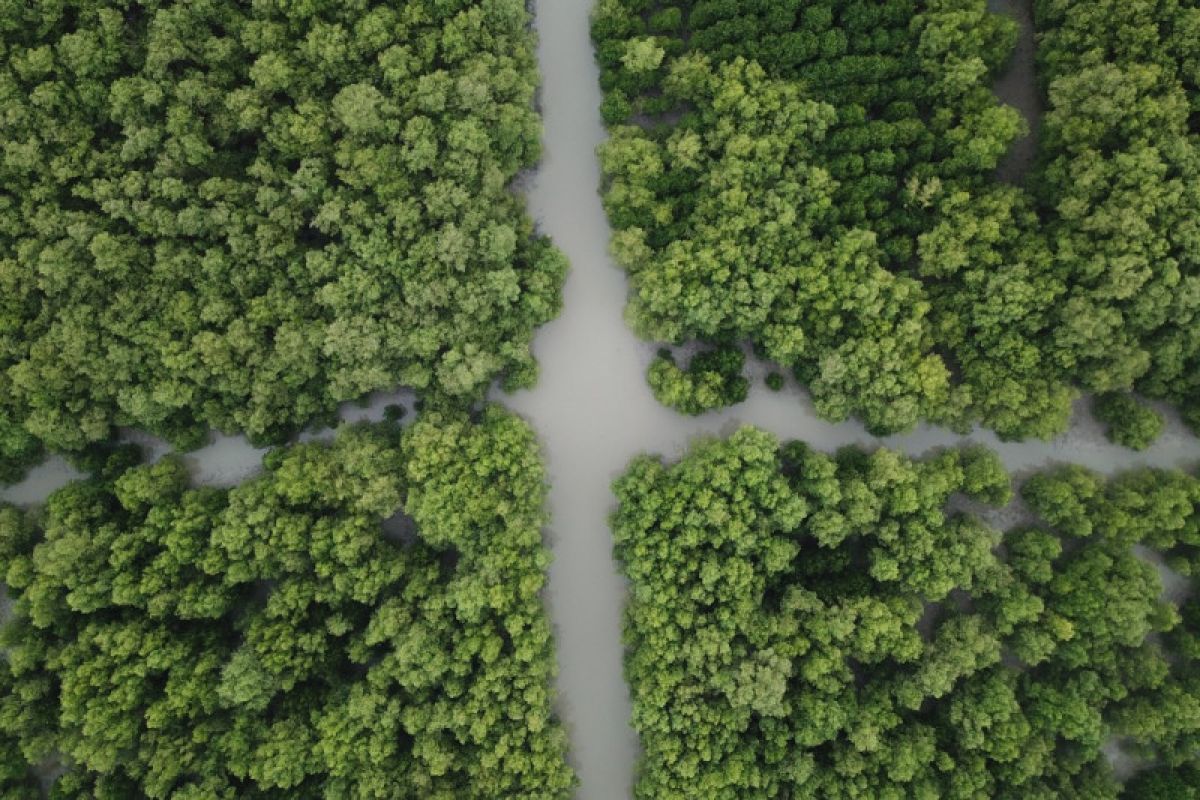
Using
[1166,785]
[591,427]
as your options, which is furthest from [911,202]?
[1166,785]

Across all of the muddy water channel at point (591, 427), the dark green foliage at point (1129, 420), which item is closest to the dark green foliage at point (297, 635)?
the muddy water channel at point (591, 427)

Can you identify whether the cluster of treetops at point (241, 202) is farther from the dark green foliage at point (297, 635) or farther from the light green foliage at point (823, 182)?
the light green foliage at point (823, 182)

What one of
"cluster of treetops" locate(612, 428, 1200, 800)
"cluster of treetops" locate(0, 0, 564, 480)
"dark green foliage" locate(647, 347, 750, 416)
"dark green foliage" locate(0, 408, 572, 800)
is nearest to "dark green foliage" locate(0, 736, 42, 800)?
"dark green foliage" locate(0, 408, 572, 800)

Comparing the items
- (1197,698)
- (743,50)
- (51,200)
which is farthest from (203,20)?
(1197,698)

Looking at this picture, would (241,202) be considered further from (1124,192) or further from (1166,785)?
(1166,785)

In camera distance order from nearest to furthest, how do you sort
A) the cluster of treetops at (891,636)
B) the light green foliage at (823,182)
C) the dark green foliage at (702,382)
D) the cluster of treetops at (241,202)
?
the cluster of treetops at (891,636)
the cluster of treetops at (241,202)
the light green foliage at (823,182)
the dark green foliage at (702,382)

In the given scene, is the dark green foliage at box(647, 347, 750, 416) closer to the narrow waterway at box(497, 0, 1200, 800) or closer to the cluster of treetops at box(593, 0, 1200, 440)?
the cluster of treetops at box(593, 0, 1200, 440)

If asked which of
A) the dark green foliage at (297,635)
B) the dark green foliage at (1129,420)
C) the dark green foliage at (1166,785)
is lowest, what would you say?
the dark green foliage at (1166,785)
